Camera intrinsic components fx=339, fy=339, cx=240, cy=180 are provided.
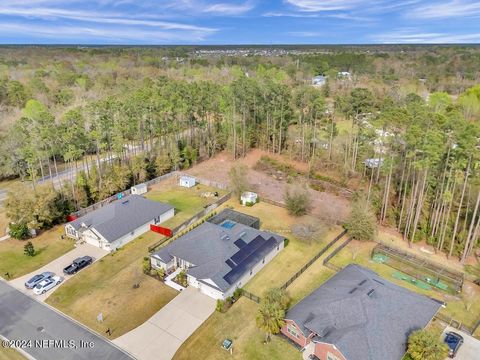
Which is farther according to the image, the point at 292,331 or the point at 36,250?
the point at 36,250

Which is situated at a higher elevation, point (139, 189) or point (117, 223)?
point (117, 223)

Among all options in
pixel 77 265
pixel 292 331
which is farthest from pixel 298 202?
pixel 77 265

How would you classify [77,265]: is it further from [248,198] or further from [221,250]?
[248,198]

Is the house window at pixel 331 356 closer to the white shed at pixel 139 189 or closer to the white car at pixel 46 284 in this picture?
the white car at pixel 46 284

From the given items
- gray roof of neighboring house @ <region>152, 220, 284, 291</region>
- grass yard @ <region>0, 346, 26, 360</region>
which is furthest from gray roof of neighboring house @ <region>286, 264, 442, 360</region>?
grass yard @ <region>0, 346, 26, 360</region>

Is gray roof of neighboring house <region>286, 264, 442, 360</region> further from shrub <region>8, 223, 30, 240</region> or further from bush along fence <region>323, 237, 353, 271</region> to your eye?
shrub <region>8, 223, 30, 240</region>

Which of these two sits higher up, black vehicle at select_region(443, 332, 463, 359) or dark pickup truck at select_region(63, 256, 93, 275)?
dark pickup truck at select_region(63, 256, 93, 275)

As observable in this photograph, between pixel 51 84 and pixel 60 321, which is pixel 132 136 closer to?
pixel 60 321

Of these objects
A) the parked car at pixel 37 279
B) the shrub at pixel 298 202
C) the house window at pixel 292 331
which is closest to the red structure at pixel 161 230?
the parked car at pixel 37 279
